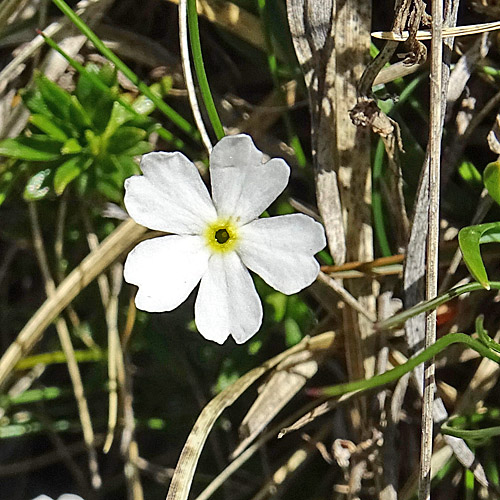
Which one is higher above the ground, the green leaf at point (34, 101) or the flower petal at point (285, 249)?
the green leaf at point (34, 101)

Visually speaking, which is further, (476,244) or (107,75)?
(107,75)

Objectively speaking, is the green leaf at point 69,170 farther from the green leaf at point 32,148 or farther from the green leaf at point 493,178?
the green leaf at point 493,178

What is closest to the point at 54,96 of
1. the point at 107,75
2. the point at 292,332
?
the point at 107,75

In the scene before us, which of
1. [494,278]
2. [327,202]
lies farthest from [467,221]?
[327,202]

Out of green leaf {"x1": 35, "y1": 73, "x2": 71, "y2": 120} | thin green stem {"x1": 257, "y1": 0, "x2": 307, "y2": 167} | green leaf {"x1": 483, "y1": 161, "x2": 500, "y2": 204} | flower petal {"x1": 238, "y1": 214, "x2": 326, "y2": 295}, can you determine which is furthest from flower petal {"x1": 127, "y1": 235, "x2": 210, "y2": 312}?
green leaf {"x1": 483, "y1": 161, "x2": 500, "y2": 204}

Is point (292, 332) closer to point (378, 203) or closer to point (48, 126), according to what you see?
point (378, 203)

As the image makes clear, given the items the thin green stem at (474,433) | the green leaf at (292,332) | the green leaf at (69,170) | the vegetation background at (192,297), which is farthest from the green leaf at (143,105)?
the thin green stem at (474,433)

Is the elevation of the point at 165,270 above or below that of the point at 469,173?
below
